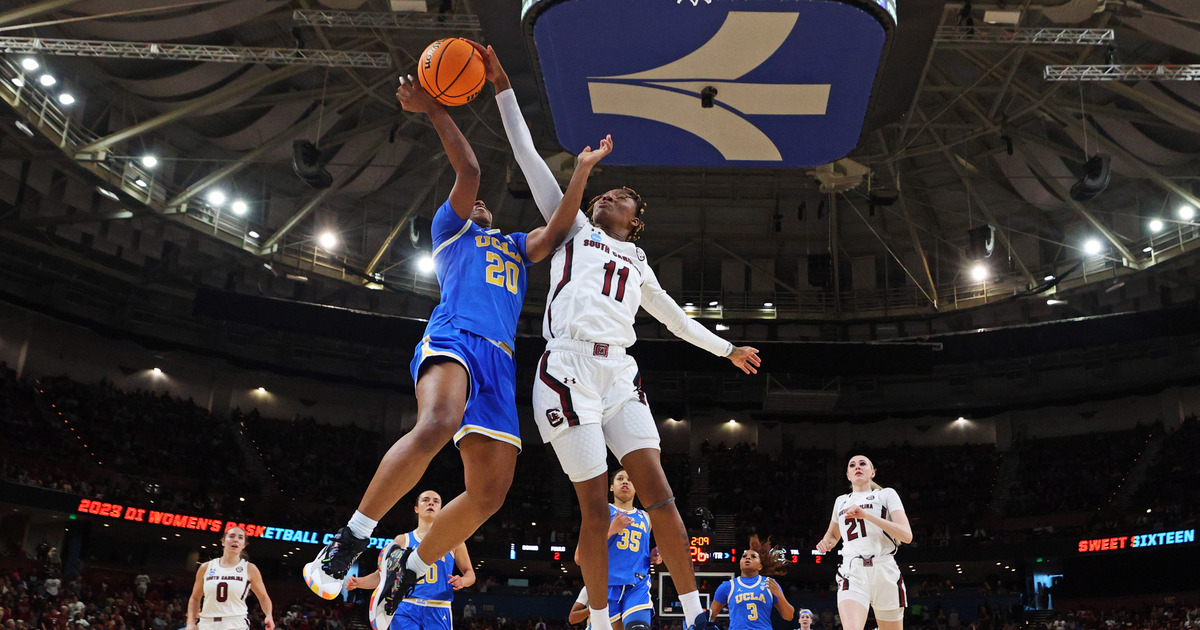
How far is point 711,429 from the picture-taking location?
40594mm

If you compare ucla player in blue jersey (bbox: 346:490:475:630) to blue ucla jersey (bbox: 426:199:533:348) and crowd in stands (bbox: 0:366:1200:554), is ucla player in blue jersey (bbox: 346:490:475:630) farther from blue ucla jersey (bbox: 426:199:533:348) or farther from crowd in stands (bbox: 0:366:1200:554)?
crowd in stands (bbox: 0:366:1200:554)

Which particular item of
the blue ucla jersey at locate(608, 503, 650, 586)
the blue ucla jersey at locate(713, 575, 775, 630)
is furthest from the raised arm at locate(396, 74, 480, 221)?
the blue ucla jersey at locate(713, 575, 775, 630)

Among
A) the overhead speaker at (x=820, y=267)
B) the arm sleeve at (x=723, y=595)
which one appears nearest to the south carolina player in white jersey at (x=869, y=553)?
the arm sleeve at (x=723, y=595)

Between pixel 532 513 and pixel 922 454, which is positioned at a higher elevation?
pixel 922 454

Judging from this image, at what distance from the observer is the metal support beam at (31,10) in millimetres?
17781

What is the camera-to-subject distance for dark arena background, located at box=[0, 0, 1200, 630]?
71.3ft

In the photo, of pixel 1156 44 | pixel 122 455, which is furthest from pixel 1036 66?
pixel 122 455

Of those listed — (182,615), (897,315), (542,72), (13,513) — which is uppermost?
(897,315)

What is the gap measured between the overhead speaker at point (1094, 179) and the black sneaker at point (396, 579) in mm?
19428

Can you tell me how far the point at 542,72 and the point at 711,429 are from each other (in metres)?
30.7

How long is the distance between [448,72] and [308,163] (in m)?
16.2

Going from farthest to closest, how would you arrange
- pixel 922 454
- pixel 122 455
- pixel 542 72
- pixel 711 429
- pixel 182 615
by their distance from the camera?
pixel 711 429, pixel 922 454, pixel 122 455, pixel 182 615, pixel 542 72

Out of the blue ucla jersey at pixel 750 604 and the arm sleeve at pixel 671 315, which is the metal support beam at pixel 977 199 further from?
the arm sleeve at pixel 671 315

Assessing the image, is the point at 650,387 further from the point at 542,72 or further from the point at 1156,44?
the point at 542,72
